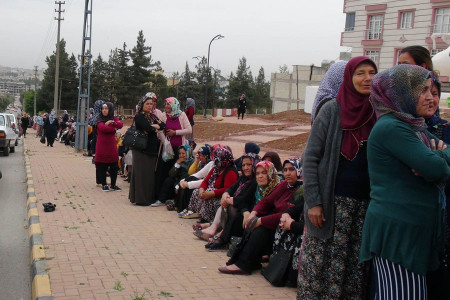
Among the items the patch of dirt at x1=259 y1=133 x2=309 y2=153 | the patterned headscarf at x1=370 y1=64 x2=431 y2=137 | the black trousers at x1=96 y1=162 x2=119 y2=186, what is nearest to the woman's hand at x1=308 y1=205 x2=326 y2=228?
the patterned headscarf at x1=370 y1=64 x2=431 y2=137

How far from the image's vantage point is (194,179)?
8.83 m

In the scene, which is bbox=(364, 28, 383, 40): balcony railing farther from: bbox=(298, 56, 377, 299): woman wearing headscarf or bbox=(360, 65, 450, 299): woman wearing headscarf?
bbox=(360, 65, 450, 299): woman wearing headscarf

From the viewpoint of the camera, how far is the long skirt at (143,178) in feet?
32.8

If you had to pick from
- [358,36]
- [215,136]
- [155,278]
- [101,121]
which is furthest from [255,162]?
[358,36]

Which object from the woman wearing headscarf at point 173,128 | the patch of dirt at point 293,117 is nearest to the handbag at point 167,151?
the woman wearing headscarf at point 173,128

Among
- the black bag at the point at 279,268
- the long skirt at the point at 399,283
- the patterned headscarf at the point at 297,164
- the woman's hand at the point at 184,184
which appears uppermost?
the patterned headscarf at the point at 297,164

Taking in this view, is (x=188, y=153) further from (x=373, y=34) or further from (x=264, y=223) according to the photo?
(x=373, y=34)

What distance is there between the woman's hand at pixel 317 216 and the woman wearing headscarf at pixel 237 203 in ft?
9.67

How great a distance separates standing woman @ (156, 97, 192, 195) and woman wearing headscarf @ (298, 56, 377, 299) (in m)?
6.45

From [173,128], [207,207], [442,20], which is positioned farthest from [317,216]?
[442,20]

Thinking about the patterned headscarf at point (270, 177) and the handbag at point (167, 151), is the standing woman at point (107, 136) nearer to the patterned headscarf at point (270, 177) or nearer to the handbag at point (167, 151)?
the handbag at point (167, 151)

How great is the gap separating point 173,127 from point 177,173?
91 centimetres

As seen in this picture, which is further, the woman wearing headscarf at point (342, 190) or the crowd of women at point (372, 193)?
the woman wearing headscarf at point (342, 190)

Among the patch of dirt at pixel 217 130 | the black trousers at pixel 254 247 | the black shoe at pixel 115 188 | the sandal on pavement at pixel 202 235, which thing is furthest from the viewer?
the patch of dirt at pixel 217 130
